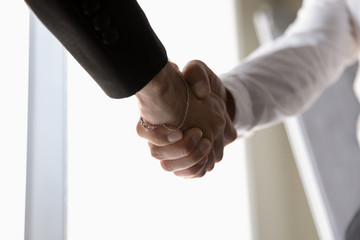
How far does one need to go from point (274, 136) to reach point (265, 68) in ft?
4.67

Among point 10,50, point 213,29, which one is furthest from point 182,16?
point 10,50

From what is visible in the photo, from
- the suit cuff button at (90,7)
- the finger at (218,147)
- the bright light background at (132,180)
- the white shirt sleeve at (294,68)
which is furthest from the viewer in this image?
the bright light background at (132,180)

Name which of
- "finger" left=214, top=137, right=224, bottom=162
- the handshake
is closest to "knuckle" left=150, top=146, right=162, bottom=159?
the handshake

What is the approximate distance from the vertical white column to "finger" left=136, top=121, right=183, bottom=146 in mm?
545

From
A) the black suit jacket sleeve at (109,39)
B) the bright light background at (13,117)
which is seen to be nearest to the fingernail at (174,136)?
the black suit jacket sleeve at (109,39)

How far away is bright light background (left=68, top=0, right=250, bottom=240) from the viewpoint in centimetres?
119

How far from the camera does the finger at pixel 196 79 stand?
0.61 m

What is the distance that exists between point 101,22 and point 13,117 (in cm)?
66

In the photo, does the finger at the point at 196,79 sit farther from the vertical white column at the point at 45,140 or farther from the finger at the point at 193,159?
the vertical white column at the point at 45,140

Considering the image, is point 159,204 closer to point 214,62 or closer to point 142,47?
point 214,62

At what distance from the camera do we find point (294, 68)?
88cm

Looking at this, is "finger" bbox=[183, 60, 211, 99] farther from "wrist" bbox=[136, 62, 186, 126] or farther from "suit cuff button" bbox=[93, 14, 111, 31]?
"suit cuff button" bbox=[93, 14, 111, 31]

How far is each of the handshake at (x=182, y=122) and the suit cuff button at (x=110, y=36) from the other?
0.11 metres

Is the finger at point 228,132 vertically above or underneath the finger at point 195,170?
underneath
